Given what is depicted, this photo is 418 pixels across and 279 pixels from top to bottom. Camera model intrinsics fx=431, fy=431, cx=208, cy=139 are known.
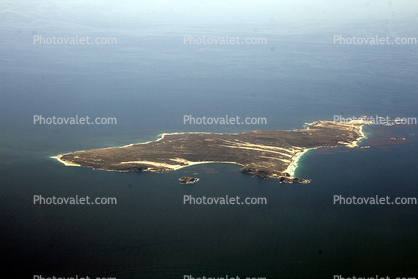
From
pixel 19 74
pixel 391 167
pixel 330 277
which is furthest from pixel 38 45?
pixel 330 277

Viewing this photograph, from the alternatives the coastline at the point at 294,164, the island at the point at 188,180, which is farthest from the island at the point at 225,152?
the island at the point at 188,180

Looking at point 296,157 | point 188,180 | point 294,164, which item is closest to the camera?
point 188,180

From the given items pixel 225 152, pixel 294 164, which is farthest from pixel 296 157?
pixel 225 152

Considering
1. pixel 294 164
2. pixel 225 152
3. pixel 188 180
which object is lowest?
pixel 188 180

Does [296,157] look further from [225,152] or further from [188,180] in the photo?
[188,180]

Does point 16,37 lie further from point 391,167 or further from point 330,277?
point 330,277

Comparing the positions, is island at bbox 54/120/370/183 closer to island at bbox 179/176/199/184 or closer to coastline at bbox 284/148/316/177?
coastline at bbox 284/148/316/177

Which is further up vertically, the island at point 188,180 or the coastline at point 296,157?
the coastline at point 296,157

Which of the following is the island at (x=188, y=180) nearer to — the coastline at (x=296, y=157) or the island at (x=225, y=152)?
the island at (x=225, y=152)
